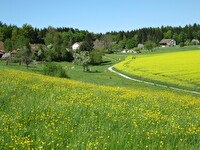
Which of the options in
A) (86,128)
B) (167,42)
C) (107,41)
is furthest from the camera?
(167,42)

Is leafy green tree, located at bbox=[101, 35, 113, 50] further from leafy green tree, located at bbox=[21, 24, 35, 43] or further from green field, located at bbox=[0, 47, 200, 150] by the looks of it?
green field, located at bbox=[0, 47, 200, 150]

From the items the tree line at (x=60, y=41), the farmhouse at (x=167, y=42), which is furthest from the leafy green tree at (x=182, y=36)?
the farmhouse at (x=167, y=42)

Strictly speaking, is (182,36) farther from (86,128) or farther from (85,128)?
(85,128)

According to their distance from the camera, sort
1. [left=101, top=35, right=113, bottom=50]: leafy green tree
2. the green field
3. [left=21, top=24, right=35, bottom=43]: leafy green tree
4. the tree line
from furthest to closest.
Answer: [left=101, top=35, right=113, bottom=50]: leafy green tree < [left=21, top=24, right=35, bottom=43]: leafy green tree < the tree line < the green field

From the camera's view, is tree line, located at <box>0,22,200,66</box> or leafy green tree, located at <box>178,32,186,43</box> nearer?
tree line, located at <box>0,22,200,66</box>

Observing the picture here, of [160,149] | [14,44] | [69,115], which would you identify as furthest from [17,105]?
[14,44]

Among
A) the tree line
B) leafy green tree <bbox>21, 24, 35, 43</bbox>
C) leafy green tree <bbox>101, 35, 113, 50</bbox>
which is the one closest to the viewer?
the tree line

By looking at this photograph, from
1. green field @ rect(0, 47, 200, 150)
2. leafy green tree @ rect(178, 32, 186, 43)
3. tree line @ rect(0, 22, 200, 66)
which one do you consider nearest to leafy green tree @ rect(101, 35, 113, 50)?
tree line @ rect(0, 22, 200, 66)

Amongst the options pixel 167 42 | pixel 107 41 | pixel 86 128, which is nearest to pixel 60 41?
pixel 107 41

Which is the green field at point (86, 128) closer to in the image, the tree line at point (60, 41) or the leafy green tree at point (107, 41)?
the tree line at point (60, 41)

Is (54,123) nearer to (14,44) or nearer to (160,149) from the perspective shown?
(160,149)

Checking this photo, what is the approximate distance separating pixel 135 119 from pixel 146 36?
200 m

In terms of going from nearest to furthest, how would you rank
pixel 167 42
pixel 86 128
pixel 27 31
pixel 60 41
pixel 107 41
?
pixel 86 128
pixel 60 41
pixel 27 31
pixel 107 41
pixel 167 42

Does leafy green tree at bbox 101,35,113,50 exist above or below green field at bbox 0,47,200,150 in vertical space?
above
